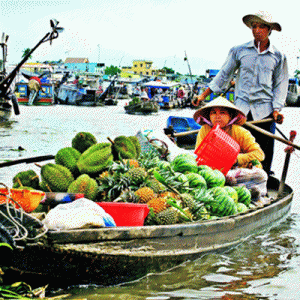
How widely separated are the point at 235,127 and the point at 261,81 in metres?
1.11

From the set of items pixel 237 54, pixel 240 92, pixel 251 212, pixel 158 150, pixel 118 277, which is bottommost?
pixel 118 277

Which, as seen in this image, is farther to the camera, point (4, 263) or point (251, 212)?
point (251, 212)

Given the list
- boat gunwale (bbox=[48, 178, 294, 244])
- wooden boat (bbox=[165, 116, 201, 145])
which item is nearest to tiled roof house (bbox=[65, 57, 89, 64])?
wooden boat (bbox=[165, 116, 201, 145])

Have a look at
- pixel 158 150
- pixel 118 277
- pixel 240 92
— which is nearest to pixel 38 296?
pixel 118 277

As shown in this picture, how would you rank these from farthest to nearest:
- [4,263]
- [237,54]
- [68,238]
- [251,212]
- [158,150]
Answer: [237,54]
[158,150]
[251,212]
[68,238]
[4,263]

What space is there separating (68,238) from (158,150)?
8.68ft

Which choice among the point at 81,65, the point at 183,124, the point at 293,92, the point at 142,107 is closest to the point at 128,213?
the point at 183,124

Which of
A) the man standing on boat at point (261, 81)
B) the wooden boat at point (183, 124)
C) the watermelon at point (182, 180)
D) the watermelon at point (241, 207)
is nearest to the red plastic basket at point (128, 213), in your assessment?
the watermelon at point (182, 180)

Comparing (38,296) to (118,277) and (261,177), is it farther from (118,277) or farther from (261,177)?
(261,177)

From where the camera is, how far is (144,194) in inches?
148

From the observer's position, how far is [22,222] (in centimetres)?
285

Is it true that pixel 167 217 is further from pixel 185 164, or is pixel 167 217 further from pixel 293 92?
pixel 293 92

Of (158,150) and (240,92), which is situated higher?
(240,92)

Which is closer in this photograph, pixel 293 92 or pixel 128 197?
pixel 128 197
